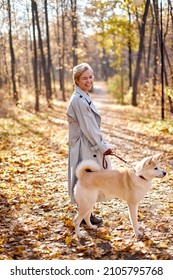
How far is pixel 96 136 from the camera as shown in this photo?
4.76m

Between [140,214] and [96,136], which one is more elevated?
[96,136]

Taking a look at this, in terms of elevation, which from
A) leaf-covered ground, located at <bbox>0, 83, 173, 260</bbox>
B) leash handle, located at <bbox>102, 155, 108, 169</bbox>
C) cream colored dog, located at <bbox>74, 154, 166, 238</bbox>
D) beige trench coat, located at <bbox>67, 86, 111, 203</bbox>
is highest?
beige trench coat, located at <bbox>67, 86, 111, 203</bbox>

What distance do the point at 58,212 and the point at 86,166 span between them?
5.58ft

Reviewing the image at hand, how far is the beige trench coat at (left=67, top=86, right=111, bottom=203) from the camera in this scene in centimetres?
471

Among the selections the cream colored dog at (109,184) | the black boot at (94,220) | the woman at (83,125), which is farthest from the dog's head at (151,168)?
the black boot at (94,220)

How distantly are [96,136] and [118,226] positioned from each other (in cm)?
152

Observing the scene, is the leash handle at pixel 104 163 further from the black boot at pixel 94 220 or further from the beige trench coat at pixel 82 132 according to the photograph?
the black boot at pixel 94 220

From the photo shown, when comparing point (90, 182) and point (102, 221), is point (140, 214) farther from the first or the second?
point (90, 182)

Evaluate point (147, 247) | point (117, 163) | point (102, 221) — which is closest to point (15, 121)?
point (117, 163)

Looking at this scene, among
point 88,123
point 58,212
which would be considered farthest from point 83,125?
point 58,212

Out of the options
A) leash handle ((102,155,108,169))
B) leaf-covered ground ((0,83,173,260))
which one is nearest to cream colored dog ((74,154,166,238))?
leash handle ((102,155,108,169))

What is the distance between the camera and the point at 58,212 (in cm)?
589

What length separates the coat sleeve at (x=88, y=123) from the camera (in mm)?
4688

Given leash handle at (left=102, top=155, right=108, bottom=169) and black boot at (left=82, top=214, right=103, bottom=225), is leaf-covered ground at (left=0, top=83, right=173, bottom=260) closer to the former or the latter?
black boot at (left=82, top=214, right=103, bottom=225)
